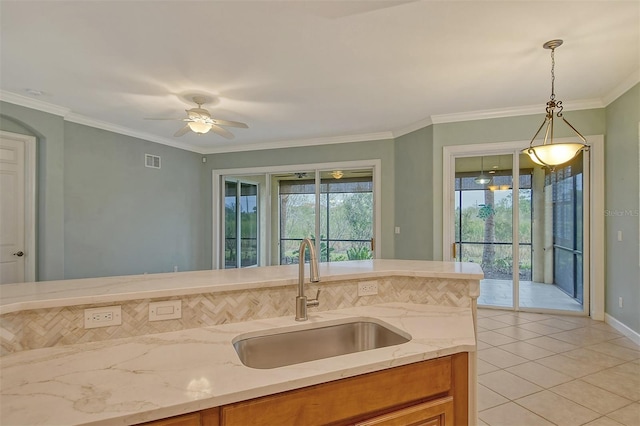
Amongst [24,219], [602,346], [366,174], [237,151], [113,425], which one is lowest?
[602,346]

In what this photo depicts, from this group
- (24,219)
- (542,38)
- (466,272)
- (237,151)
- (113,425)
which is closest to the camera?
(113,425)

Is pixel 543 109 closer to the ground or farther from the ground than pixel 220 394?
farther from the ground

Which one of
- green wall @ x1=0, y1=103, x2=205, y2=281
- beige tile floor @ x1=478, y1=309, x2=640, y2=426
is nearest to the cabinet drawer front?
beige tile floor @ x1=478, y1=309, x2=640, y2=426

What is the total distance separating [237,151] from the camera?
20.5 feet

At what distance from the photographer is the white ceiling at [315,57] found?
2199 mm

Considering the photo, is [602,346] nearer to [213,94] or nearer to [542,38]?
[542,38]

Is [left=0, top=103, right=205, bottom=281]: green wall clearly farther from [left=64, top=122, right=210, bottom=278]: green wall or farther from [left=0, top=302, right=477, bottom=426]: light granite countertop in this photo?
[left=0, top=302, right=477, bottom=426]: light granite countertop

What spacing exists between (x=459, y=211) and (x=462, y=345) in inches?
148

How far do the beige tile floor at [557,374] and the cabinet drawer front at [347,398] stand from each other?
129 cm

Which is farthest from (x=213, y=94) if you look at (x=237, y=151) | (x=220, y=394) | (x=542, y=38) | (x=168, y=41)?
(x=220, y=394)

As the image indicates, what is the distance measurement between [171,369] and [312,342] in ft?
2.16

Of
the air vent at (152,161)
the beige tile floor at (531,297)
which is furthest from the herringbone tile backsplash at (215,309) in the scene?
the air vent at (152,161)

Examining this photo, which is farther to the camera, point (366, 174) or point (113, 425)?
point (366, 174)

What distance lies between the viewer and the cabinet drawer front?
0.92 metres
